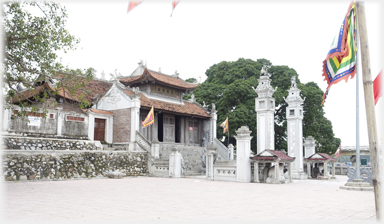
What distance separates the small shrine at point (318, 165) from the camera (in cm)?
1873

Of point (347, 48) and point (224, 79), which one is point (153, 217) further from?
point (224, 79)

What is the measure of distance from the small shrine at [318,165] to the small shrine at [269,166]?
4.39 m

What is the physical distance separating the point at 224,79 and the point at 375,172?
2836cm

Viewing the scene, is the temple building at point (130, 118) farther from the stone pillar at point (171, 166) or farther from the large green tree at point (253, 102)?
the large green tree at point (253, 102)

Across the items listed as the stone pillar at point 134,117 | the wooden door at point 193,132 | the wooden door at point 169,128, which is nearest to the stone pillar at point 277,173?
the stone pillar at point 134,117

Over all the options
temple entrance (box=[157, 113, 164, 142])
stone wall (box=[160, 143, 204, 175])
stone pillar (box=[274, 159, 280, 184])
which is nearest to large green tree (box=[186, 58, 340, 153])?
A: stone wall (box=[160, 143, 204, 175])

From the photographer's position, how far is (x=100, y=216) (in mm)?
5824

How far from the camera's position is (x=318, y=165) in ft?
63.7

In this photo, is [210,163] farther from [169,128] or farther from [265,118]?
[169,128]

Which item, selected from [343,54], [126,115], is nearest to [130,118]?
[126,115]

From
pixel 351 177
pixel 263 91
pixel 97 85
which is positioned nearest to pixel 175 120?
pixel 97 85

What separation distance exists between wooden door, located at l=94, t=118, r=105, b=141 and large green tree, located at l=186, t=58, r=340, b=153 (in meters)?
10.9

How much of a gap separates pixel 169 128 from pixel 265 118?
11.2 meters

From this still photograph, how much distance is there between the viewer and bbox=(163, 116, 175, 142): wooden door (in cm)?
2600
